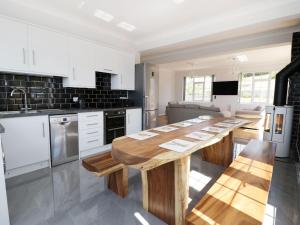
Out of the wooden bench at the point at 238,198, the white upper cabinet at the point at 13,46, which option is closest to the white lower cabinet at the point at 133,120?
the white upper cabinet at the point at 13,46

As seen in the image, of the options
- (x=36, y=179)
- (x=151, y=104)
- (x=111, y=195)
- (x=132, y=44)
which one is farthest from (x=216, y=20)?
(x=36, y=179)

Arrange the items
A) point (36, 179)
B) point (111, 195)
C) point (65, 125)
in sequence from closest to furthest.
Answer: point (111, 195) < point (36, 179) < point (65, 125)

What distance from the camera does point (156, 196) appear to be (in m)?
1.54

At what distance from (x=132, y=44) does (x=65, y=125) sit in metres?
2.57

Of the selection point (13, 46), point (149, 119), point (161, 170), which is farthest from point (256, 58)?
point (13, 46)

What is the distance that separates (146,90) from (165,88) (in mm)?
4654

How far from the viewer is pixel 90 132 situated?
10.2 ft

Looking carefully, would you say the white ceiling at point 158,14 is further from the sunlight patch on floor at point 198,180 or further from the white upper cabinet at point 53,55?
the sunlight patch on floor at point 198,180

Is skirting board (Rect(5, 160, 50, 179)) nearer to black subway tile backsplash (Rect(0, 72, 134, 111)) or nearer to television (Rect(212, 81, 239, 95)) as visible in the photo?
black subway tile backsplash (Rect(0, 72, 134, 111))

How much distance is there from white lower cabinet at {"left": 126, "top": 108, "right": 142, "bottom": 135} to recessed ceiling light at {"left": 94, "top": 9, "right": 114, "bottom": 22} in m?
1.86

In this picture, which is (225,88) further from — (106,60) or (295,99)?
(106,60)

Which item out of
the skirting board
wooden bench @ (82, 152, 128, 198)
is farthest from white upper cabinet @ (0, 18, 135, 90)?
wooden bench @ (82, 152, 128, 198)

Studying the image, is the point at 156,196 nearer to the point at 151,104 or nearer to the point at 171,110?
the point at 151,104

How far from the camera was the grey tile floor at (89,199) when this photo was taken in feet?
5.04
